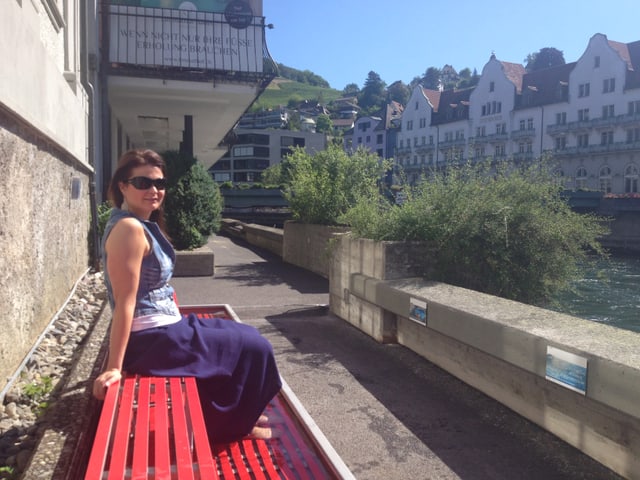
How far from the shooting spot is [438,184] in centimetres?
758

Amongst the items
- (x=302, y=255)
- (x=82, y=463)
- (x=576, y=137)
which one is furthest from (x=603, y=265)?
(x=576, y=137)

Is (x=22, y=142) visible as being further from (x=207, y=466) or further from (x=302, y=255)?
(x=302, y=255)

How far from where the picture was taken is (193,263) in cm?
1252

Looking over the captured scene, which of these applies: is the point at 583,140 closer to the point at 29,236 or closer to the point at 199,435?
the point at 29,236

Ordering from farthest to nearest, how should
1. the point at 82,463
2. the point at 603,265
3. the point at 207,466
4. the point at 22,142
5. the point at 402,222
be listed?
1. the point at 603,265
2. the point at 402,222
3. the point at 22,142
4. the point at 82,463
5. the point at 207,466

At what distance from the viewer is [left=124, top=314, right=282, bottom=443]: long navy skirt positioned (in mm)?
2889

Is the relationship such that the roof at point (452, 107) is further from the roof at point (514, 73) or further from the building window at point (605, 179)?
the building window at point (605, 179)

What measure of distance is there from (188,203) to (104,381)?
10146 mm

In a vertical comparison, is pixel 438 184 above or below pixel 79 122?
below

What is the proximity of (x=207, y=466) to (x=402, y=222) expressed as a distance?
17.8ft

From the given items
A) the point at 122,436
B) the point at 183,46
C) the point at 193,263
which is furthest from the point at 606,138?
the point at 122,436

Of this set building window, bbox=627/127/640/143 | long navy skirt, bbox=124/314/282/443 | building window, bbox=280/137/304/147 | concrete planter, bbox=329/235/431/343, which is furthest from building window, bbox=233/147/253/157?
long navy skirt, bbox=124/314/282/443

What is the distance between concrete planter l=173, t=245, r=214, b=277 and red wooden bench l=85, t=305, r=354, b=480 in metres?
9.46

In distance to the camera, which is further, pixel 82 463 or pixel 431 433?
pixel 431 433
